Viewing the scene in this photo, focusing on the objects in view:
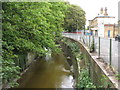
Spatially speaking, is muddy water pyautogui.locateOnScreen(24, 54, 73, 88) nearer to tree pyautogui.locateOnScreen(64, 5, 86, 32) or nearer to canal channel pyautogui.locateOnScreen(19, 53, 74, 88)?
canal channel pyautogui.locateOnScreen(19, 53, 74, 88)

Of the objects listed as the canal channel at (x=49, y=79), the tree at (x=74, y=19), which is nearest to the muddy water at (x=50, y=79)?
the canal channel at (x=49, y=79)

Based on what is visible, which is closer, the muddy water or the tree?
the muddy water

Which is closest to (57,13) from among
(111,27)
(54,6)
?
(54,6)

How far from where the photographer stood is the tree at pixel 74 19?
32775 millimetres

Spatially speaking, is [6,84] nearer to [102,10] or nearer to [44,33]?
[44,33]

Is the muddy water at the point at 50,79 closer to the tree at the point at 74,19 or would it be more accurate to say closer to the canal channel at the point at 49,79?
the canal channel at the point at 49,79

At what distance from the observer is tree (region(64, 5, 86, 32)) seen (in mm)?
32775

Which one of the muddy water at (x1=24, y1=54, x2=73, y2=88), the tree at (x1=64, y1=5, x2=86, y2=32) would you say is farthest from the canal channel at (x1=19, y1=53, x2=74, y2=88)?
the tree at (x1=64, y1=5, x2=86, y2=32)

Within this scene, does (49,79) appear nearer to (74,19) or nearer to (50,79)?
(50,79)

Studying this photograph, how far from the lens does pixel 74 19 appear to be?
33844mm

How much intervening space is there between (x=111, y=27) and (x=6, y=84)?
93.3 feet

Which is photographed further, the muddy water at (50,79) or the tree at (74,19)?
the tree at (74,19)

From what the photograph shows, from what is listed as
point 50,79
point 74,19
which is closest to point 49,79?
point 50,79

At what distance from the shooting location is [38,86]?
9391mm
